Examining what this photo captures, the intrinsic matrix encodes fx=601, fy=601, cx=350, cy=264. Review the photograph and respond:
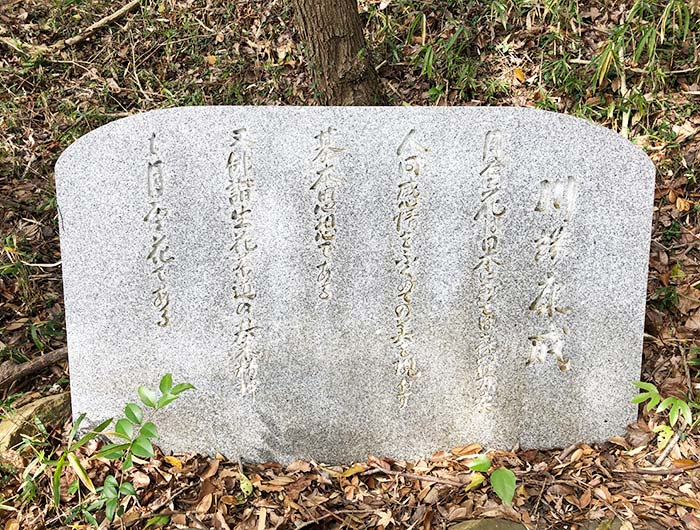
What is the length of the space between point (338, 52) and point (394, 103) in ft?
1.86

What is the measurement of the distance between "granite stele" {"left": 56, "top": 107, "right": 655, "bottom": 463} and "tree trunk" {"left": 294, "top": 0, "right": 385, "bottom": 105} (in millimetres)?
1154

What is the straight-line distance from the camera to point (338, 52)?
3.39 meters

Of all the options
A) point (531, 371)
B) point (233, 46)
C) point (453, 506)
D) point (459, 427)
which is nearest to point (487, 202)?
point (531, 371)

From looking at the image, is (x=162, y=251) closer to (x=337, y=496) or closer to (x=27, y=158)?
(x=337, y=496)

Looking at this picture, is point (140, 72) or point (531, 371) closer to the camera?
point (531, 371)

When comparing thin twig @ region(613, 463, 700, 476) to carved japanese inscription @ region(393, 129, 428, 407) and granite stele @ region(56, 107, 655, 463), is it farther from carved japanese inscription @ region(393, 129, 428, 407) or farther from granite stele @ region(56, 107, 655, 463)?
carved japanese inscription @ region(393, 129, 428, 407)

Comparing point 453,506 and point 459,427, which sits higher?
point 459,427

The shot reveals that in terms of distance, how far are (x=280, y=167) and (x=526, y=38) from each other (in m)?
2.24

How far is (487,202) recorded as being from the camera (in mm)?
2402

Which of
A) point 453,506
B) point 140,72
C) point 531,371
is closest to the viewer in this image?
point 453,506

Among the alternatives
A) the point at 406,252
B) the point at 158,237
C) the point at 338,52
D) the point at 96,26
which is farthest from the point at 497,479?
→ the point at 96,26

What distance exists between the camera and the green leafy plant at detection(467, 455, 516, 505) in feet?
6.91

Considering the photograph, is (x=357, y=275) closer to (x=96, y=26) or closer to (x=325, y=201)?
(x=325, y=201)

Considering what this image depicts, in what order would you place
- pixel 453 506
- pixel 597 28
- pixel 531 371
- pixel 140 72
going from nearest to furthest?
pixel 453 506 → pixel 531 371 → pixel 597 28 → pixel 140 72
